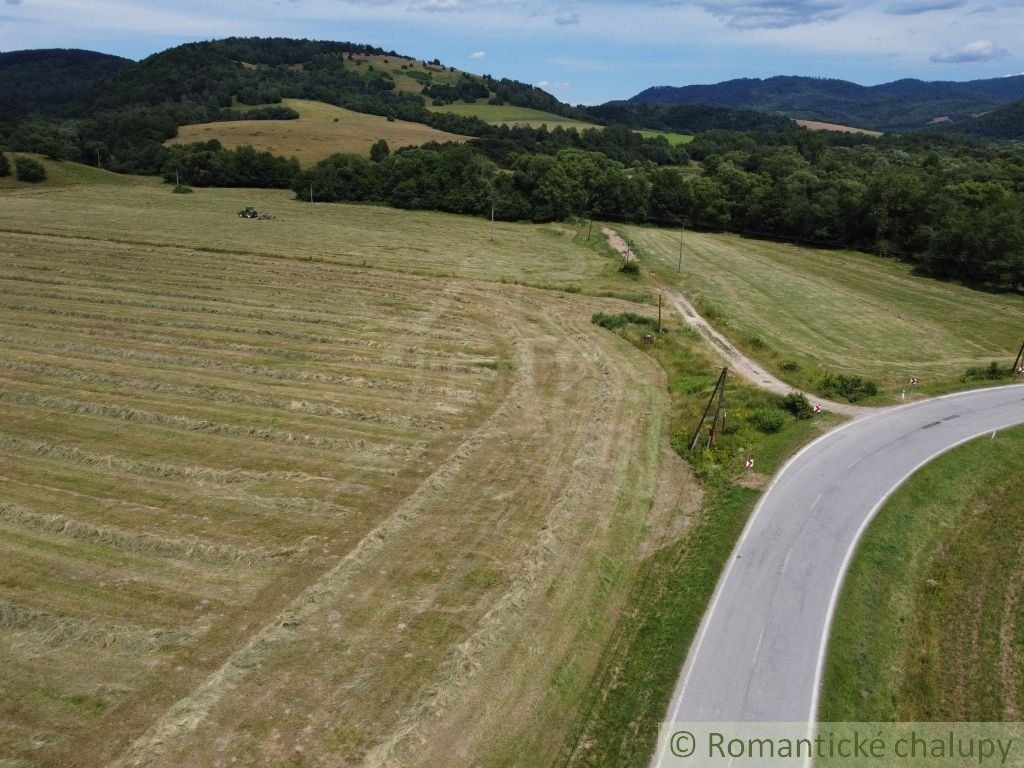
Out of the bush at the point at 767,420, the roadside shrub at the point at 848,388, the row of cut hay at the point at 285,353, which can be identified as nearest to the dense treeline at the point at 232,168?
the row of cut hay at the point at 285,353

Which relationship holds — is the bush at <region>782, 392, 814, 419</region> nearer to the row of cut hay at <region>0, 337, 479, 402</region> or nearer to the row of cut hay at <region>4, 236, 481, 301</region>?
the row of cut hay at <region>0, 337, 479, 402</region>

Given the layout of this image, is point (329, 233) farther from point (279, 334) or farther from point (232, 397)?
point (232, 397)

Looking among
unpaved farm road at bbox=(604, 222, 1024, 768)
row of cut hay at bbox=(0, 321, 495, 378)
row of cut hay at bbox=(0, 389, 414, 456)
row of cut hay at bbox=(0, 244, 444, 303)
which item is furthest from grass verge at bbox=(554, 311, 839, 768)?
row of cut hay at bbox=(0, 244, 444, 303)

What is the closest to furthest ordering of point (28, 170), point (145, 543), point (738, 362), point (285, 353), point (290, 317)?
1. point (145, 543)
2. point (285, 353)
3. point (738, 362)
4. point (290, 317)
5. point (28, 170)

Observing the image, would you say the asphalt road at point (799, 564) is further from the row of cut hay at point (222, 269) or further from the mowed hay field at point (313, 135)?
the mowed hay field at point (313, 135)

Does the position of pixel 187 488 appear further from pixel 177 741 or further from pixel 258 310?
pixel 258 310

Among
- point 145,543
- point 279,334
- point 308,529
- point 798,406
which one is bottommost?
point 308,529

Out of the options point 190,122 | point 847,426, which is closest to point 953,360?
point 847,426

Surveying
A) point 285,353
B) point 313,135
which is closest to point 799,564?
point 285,353

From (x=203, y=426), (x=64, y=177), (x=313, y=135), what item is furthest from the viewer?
(x=313, y=135)
